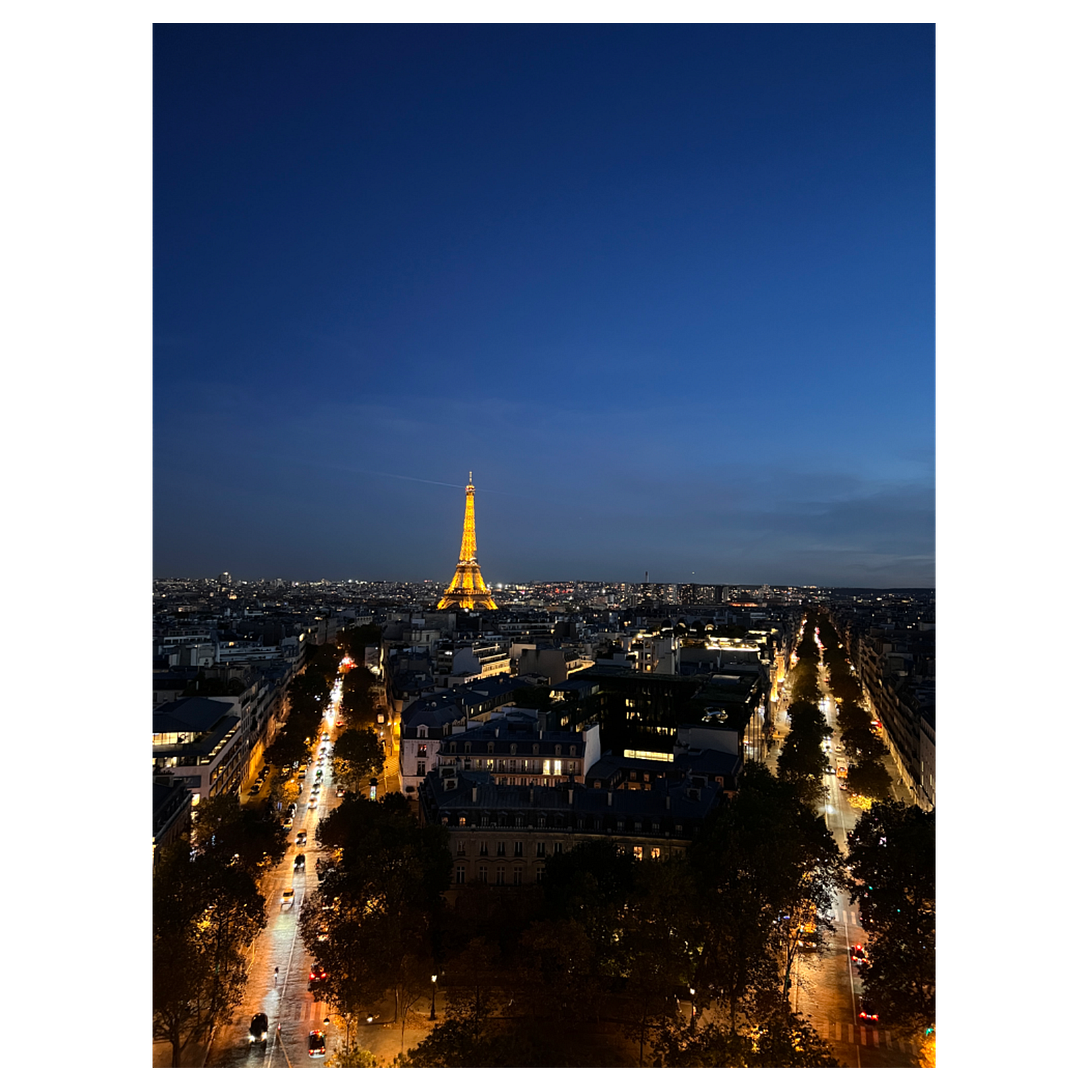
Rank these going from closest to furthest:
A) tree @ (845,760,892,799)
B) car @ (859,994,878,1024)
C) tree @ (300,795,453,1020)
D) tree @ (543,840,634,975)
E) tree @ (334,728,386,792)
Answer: tree @ (300,795,453,1020) < car @ (859,994,878,1024) < tree @ (543,840,634,975) < tree @ (334,728,386,792) < tree @ (845,760,892,799)

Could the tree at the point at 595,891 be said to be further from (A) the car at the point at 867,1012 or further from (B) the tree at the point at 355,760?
(B) the tree at the point at 355,760

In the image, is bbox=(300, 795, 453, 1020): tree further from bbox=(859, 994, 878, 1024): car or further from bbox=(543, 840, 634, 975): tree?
bbox=(859, 994, 878, 1024): car

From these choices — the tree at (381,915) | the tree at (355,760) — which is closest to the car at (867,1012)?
the tree at (381,915)

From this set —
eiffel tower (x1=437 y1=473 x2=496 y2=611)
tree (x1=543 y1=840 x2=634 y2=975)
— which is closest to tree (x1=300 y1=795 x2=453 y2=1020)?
tree (x1=543 y1=840 x2=634 y2=975)

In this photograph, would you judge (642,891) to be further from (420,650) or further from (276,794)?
(420,650)

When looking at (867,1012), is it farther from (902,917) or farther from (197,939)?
(197,939)
